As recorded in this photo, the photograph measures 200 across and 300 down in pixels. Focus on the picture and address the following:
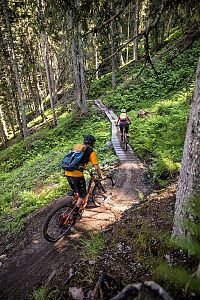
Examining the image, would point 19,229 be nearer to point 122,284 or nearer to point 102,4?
point 122,284

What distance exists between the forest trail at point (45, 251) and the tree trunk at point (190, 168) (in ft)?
8.95

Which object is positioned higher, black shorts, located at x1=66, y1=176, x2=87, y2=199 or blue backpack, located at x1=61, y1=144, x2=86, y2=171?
blue backpack, located at x1=61, y1=144, x2=86, y2=171

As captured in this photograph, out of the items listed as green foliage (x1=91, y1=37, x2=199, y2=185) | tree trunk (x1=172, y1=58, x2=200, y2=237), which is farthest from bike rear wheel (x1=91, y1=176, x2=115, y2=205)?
tree trunk (x1=172, y1=58, x2=200, y2=237)

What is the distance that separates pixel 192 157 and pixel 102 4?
325cm

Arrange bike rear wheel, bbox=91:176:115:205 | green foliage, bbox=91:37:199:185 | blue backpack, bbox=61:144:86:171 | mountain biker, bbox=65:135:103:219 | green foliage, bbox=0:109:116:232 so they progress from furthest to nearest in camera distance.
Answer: green foliage, bbox=0:109:116:232 < green foliage, bbox=91:37:199:185 < bike rear wheel, bbox=91:176:115:205 < mountain biker, bbox=65:135:103:219 < blue backpack, bbox=61:144:86:171

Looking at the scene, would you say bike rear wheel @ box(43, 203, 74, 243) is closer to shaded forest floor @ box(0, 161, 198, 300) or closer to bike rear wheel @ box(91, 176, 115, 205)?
shaded forest floor @ box(0, 161, 198, 300)

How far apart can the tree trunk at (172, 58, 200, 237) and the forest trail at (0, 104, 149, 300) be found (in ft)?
8.95

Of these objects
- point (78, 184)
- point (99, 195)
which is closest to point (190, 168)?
point (78, 184)

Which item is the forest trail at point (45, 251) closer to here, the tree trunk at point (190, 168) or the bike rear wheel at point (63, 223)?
the bike rear wheel at point (63, 223)

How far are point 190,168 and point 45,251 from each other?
487 cm

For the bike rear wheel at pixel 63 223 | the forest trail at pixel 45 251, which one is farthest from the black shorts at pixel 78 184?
the forest trail at pixel 45 251

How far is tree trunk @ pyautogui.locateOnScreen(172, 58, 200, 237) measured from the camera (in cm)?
392

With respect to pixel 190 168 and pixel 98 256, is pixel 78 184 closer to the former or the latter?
pixel 98 256

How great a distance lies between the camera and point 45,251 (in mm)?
6855
